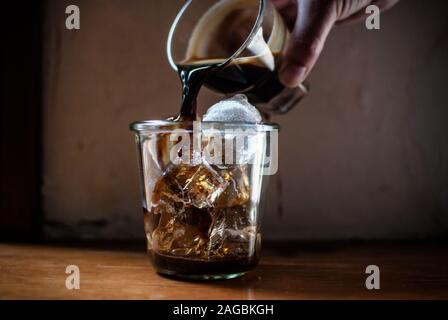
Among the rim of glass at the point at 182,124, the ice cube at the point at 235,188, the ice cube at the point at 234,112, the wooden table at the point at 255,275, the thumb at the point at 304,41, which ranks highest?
the thumb at the point at 304,41

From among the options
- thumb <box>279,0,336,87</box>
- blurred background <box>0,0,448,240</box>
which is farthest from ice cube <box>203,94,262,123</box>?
blurred background <box>0,0,448,240</box>

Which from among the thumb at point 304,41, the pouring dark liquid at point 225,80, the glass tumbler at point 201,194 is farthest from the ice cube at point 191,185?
the thumb at point 304,41

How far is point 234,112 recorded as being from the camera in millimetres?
891

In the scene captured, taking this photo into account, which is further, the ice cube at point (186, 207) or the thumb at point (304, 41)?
the thumb at point (304, 41)

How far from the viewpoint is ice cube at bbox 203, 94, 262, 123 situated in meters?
0.89

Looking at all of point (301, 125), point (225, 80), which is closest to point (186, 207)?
point (225, 80)

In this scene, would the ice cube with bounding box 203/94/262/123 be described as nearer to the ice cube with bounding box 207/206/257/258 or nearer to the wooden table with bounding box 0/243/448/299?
the ice cube with bounding box 207/206/257/258

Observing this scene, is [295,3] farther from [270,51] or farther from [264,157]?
[264,157]

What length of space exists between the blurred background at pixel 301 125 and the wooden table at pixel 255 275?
0.45 ft

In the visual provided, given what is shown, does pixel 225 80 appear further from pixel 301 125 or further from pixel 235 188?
pixel 301 125

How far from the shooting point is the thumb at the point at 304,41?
3.31 feet

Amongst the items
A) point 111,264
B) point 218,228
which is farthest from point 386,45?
point 111,264

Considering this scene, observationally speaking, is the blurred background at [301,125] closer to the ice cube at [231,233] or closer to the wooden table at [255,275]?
the wooden table at [255,275]

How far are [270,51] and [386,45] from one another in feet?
1.69
